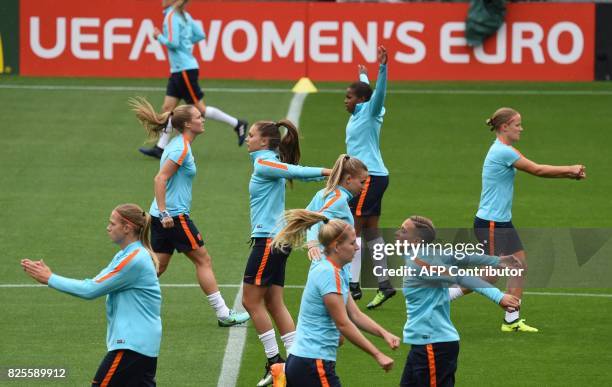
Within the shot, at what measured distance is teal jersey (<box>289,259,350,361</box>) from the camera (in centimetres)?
854

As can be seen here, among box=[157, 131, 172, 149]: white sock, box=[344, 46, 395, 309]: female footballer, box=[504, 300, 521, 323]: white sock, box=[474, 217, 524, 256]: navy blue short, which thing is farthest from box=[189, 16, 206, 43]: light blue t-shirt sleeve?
box=[504, 300, 521, 323]: white sock

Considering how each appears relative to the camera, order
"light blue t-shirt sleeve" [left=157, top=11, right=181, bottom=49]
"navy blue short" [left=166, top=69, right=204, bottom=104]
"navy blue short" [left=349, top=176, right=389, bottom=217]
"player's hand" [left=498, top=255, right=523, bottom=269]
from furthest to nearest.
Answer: "navy blue short" [left=166, top=69, right=204, bottom=104]
"light blue t-shirt sleeve" [left=157, top=11, right=181, bottom=49]
"navy blue short" [left=349, top=176, right=389, bottom=217]
"player's hand" [left=498, top=255, right=523, bottom=269]

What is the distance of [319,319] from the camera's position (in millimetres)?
8594

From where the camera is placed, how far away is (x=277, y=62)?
26375mm

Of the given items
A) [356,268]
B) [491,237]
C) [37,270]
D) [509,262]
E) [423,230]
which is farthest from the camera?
[356,268]

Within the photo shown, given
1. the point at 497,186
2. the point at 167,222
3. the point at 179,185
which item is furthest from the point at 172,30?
the point at 497,186

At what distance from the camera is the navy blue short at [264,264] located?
1092cm

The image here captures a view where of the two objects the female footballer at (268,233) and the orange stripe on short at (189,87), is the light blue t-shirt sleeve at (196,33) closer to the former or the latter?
the orange stripe on short at (189,87)

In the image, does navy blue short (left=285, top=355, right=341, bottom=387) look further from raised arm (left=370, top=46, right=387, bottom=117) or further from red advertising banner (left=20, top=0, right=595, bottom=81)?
red advertising banner (left=20, top=0, right=595, bottom=81)

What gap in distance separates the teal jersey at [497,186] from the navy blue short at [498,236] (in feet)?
0.19

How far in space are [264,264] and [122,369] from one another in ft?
8.24

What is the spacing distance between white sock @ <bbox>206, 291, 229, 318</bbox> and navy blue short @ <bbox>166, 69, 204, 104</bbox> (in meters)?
8.35

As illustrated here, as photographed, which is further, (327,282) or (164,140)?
(164,140)

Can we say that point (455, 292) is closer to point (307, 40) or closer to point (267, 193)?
point (267, 193)
